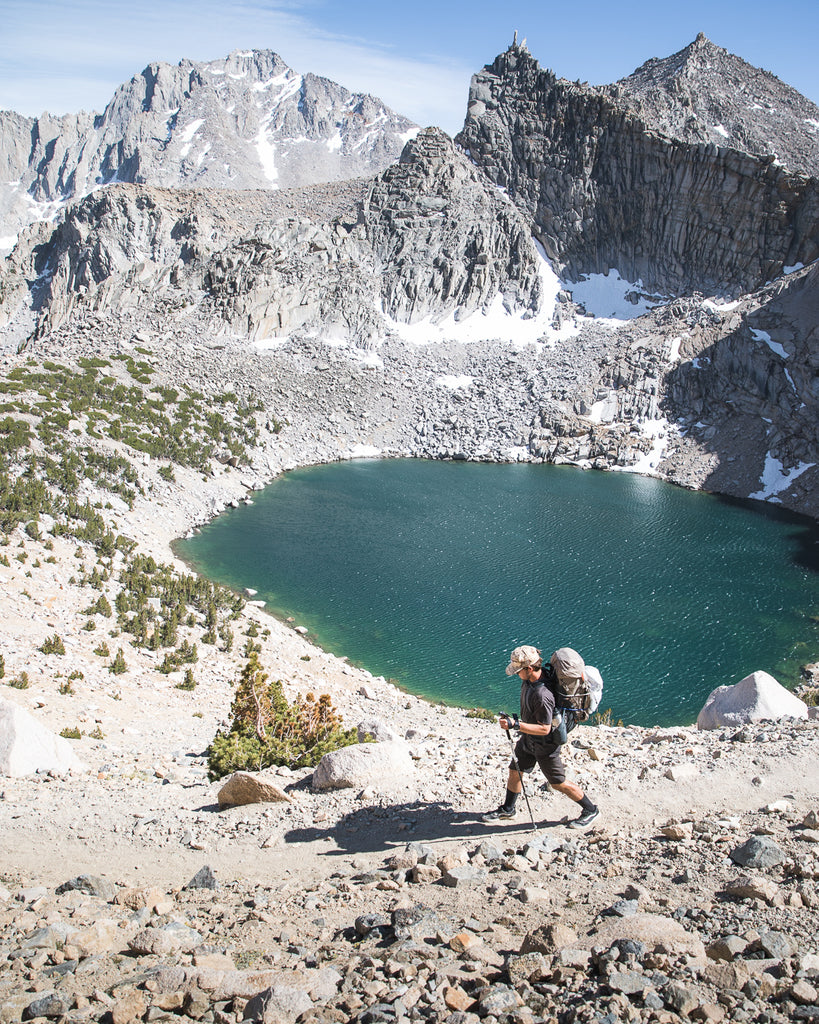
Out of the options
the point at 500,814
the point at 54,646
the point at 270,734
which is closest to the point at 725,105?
the point at 54,646

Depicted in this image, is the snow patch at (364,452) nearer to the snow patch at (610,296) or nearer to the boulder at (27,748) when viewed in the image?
the snow patch at (610,296)

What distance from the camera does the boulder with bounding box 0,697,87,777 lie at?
12.6m

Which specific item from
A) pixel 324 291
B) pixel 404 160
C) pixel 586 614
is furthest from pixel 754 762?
pixel 404 160

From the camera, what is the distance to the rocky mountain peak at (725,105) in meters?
92.2

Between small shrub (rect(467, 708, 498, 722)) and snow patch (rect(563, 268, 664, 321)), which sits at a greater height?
snow patch (rect(563, 268, 664, 321))

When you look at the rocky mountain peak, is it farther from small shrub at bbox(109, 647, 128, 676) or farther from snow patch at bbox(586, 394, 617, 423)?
small shrub at bbox(109, 647, 128, 676)

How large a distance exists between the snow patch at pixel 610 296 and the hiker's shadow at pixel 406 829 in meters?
82.9

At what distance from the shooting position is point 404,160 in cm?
8769

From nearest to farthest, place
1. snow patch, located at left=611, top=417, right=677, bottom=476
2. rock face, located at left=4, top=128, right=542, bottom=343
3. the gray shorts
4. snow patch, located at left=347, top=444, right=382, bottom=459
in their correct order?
the gray shorts → snow patch, located at left=347, top=444, right=382, bottom=459 → snow patch, located at left=611, top=417, right=677, bottom=476 → rock face, located at left=4, top=128, right=542, bottom=343

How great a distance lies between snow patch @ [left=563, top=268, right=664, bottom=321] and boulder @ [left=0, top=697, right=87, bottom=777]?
82.9 meters

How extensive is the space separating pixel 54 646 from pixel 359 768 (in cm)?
1299

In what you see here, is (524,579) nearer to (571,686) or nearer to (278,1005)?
(571,686)

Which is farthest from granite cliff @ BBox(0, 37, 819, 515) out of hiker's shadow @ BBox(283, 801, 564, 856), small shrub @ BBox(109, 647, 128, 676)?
hiker's shadow @ BBox(283, 801, 564, 856)

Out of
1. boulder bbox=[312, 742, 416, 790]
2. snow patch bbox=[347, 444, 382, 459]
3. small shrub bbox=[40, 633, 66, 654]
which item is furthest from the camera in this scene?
snow patch bbox=[347, 444, 382, 459]
